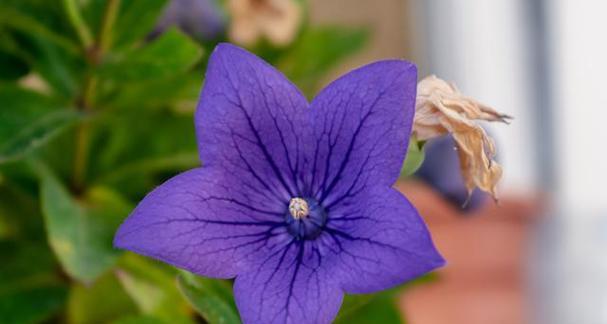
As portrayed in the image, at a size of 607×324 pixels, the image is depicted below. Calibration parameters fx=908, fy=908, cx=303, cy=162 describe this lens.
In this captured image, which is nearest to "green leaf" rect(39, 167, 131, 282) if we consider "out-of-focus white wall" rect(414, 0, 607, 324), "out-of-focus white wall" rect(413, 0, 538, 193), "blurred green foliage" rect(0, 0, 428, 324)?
"blurred green foliage" rect(0, 0, 428, 324)

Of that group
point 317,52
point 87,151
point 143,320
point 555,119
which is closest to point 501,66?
point 555,119

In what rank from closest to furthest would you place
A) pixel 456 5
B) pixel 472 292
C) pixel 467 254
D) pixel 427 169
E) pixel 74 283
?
pixel 74 283 → pixel 427 169 → pixel 472 292 → pixel 467 254 → pixel 456 5

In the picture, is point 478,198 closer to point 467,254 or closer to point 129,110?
point 129,110

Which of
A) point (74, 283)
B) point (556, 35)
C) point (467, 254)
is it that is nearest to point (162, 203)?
point (74, 283)

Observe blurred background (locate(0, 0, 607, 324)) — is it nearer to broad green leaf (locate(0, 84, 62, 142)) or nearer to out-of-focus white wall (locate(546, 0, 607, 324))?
broad green leaf (locate(0, 84, 62, 142))

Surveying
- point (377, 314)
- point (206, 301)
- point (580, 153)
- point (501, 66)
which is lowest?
point (580, 153)

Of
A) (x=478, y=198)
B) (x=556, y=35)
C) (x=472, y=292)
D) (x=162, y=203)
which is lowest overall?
(x=472, y=292)

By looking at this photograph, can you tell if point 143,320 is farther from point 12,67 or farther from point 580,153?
point 580,153

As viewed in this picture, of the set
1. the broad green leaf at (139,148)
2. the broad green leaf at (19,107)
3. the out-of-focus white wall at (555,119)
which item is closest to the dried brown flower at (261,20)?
the broad green leaf at (139,148)

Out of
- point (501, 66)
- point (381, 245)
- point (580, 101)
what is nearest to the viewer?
point (381, 245)
